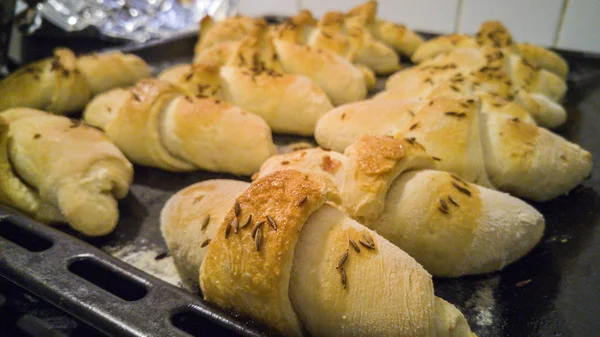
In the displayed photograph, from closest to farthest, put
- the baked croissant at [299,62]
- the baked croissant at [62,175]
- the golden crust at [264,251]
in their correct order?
the golden crust at [264,251], the baked croissant at [62,175], the baked croissant at [299,62]

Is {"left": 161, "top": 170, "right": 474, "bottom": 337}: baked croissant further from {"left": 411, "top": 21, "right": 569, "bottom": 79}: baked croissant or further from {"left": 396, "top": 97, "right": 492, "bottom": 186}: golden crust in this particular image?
{"left": 411, "top": 21, "right": 569, "bottom": 79}: baked croissant

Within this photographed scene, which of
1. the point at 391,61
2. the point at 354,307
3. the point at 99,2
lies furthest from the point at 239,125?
the point at 99,2

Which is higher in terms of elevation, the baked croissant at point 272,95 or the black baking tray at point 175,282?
A: the baked croissant at point 272,95

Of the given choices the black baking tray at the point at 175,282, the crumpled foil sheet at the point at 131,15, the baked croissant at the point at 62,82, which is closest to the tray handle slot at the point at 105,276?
the black baking tray at the point at 175,282

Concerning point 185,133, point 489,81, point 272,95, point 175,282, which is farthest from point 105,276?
point 489,81

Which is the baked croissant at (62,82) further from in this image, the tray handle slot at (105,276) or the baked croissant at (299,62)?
the tray handle slot at (105,276)

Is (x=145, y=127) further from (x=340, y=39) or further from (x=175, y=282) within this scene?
(x=340, y=39)
